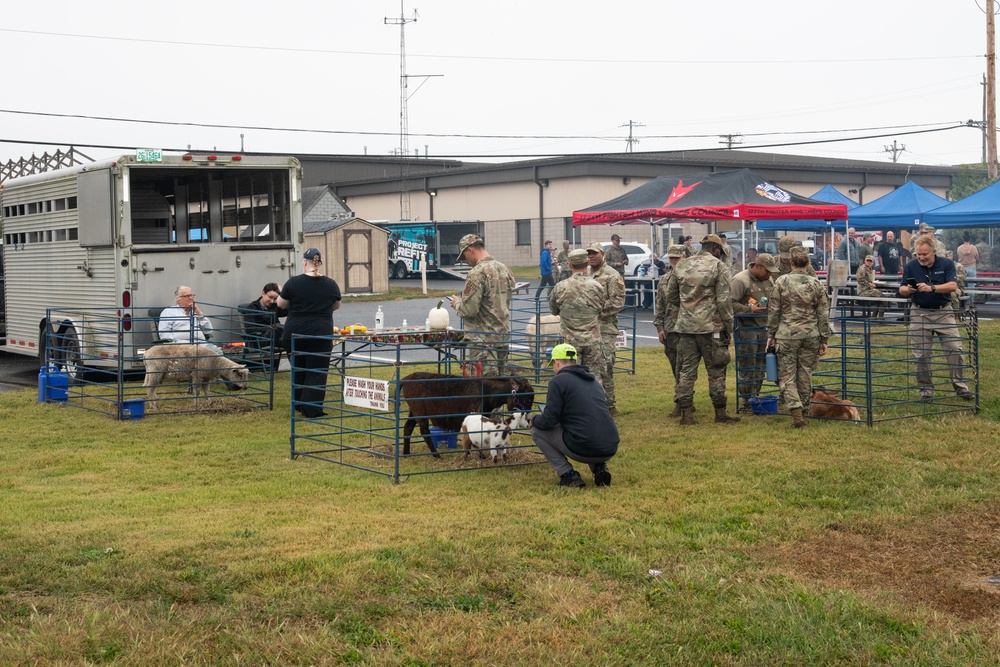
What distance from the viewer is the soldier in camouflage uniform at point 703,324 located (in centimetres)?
1122

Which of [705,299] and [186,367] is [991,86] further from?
[186,367]

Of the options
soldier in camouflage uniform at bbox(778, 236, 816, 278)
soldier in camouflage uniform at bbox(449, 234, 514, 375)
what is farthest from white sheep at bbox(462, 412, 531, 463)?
soldier in camouflage uniform at bbox(778, 236, 816, 278)

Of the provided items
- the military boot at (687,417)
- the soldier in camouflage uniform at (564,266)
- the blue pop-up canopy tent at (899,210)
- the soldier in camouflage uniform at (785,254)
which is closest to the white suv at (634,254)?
the soldier in camouflage uniform at (564,266)

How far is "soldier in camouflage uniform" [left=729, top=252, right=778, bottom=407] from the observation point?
12.1m

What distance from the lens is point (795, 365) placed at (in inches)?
430

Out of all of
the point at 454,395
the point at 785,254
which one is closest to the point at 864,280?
the point at 785,254

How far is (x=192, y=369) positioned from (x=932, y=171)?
52.8 m

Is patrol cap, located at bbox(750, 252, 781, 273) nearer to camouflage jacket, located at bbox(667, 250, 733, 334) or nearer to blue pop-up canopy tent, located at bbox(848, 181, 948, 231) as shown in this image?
camouflage jacket, located at bbox(667, 250, 733, 334)

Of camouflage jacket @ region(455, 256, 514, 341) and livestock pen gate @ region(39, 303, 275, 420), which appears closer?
camouflage jacket @ region(455, 256, 514, 341)

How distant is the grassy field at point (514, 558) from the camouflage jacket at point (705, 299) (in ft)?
4.64

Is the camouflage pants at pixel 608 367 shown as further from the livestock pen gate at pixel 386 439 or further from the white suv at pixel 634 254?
the white suv at pixel 634 254

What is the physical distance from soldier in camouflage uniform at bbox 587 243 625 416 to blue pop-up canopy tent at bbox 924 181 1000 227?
15.5 meters

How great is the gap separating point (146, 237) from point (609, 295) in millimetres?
7085

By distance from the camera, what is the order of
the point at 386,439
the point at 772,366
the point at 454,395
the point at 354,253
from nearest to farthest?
the point at 454,395, the point at 386,439, the point at 772,366, the point at 354,253
